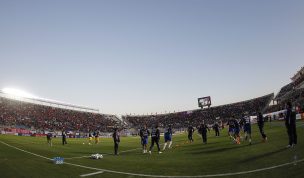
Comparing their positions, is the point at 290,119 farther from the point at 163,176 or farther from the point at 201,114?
the point at 201,114

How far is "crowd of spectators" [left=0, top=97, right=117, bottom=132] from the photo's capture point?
244 ft

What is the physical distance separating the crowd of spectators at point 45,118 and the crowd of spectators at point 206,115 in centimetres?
2200

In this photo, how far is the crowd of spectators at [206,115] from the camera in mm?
105938

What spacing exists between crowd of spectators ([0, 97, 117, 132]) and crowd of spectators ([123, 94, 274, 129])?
22.0 meters

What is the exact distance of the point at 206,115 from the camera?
115 meters

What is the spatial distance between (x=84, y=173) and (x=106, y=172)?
1.04m

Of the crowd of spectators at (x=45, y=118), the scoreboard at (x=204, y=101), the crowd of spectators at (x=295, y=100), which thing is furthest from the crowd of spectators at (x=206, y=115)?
the crowd of spectators at (x=295, y=100)

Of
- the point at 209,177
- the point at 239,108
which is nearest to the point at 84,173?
the point at 209,177

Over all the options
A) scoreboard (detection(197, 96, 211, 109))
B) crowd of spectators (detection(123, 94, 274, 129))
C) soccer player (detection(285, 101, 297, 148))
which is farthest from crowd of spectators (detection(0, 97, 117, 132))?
soccer player (detection(285, 101, 297, 148))

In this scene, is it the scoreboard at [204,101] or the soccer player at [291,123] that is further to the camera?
the scoreboard at [204,101]

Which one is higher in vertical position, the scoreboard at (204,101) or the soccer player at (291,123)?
the scoreboard at (204,101)

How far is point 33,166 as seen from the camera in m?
16.2

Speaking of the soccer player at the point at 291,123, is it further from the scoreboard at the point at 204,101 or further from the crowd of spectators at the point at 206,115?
the crowd of spectators at the point at 206,115

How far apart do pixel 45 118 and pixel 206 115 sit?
6151 cm
